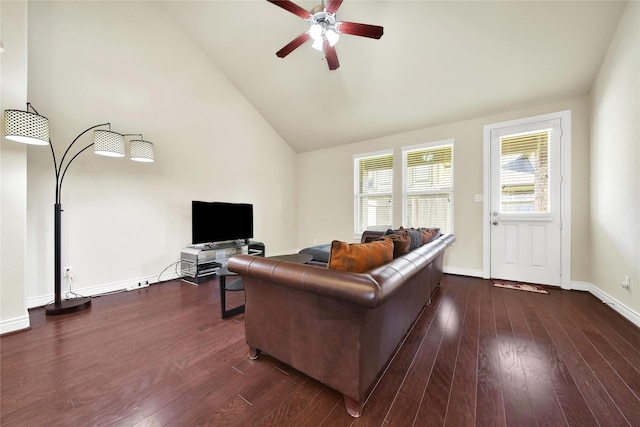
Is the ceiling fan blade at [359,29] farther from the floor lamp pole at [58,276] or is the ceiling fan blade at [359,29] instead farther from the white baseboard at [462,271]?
the white baseboard at [462,271]

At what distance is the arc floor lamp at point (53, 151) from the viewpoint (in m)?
1.93

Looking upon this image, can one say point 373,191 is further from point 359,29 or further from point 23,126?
point 23,126

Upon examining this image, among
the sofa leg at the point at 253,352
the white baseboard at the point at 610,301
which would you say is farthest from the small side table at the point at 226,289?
the white baseboard at the point at 610,301

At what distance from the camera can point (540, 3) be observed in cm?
234

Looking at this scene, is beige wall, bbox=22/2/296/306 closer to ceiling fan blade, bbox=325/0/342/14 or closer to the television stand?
the television stand

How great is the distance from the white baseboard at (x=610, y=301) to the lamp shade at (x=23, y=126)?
5561 millimetres

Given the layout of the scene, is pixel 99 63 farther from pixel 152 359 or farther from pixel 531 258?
pixel 531 258

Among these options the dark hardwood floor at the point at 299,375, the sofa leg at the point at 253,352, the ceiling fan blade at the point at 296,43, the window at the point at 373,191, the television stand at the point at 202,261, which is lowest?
the dark hardwood floor at the point at 299,375

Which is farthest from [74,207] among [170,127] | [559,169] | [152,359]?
[559,169]

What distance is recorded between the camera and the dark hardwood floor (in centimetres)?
119

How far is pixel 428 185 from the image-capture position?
4.16m

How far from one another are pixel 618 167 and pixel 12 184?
19.2 ft

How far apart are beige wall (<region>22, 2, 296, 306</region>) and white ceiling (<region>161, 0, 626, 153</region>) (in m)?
0.71

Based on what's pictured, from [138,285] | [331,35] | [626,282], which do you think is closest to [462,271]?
[626,282]
